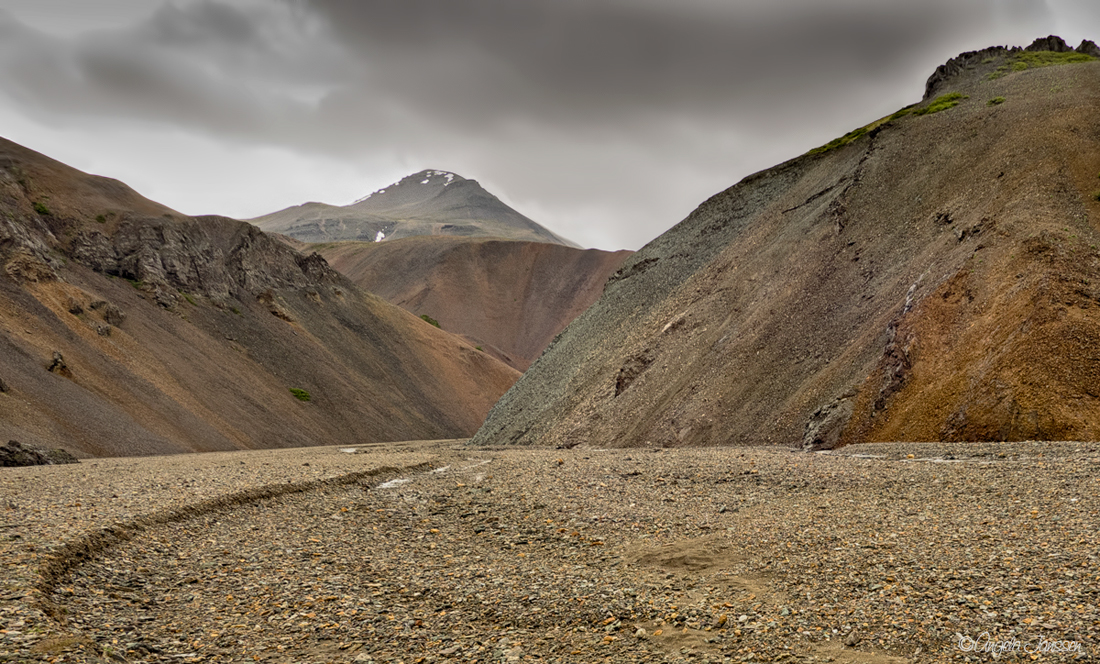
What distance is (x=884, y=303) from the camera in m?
24.8

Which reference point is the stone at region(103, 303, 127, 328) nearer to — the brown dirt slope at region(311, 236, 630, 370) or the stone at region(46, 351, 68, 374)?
the stone at region(46, 351, 68, 374)

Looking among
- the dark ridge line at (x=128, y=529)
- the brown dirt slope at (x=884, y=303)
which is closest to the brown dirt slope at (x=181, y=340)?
the brown dirt slope at (x=884, y=303)

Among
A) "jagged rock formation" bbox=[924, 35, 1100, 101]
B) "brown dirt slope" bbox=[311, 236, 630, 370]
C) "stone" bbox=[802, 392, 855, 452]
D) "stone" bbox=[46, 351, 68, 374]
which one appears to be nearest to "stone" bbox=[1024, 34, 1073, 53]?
"jagged rock formation" bbox=[924, 35, 1100, 101]

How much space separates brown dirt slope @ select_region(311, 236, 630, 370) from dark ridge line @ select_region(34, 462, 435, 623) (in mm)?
89428

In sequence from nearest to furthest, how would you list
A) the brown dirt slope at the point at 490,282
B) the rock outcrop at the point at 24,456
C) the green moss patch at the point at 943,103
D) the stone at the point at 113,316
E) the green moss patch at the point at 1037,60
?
the rock outcrop at the point at 24,456 < the green moss patch at the point at 943,103 < the green moss patch at the point at 1037,60 < the stone at the point at 113,316 < the brown dirt slope at the point at 490,282

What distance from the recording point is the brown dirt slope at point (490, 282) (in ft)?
376

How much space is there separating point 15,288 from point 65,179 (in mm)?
18878

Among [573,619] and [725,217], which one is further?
[725,217]

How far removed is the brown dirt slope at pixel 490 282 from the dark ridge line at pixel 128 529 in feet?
293

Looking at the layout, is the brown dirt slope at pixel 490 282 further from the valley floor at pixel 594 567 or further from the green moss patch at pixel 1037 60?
the valley floor at pixel 594 567

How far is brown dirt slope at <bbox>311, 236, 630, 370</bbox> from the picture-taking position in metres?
115

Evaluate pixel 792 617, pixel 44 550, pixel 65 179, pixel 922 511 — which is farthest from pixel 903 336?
pixel 65 179

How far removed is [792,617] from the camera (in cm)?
798

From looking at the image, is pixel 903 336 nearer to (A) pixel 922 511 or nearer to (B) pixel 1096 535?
(A) pixel 922 511
